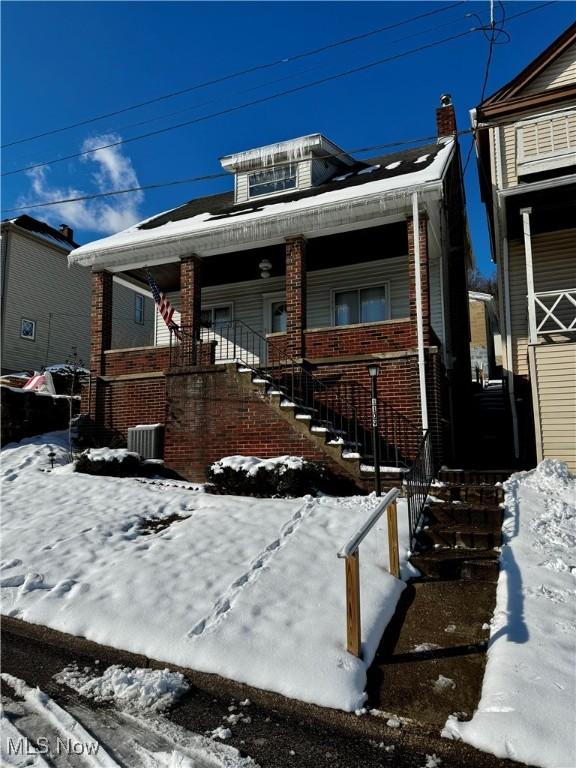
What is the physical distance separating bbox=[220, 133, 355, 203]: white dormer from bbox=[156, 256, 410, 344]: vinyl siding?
2.66 metres

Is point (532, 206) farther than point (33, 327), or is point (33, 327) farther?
point (33, 327)

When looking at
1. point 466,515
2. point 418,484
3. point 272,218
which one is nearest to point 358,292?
point 272,218

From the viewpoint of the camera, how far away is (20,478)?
9.16 metres

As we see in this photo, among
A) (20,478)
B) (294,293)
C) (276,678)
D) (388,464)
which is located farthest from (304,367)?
(276,678)

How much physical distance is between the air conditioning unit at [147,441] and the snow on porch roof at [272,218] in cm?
413

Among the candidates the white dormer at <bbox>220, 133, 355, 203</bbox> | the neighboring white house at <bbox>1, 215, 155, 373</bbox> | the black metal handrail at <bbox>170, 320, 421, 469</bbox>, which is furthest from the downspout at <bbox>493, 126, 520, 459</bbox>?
→ the neighboring white house at <bbox>1, 215, 155, 373</bbox>

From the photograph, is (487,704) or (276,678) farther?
(276,678)

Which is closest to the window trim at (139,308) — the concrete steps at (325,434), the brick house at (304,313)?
the brick house at (304,313)

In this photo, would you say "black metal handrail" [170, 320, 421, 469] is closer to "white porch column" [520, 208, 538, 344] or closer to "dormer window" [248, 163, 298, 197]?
"white porch column" [520, 208, 538, 344]

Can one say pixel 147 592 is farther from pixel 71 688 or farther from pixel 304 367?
pixel 304 367

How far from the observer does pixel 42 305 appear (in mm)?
21172

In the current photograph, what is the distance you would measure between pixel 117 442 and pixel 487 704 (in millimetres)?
9378

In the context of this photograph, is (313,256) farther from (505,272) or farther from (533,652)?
(533,652)

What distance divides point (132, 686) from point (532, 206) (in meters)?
10.9
